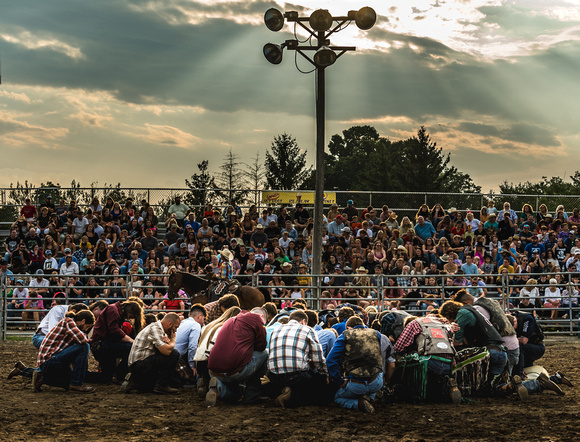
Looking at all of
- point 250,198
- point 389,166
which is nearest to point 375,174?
point 389,166

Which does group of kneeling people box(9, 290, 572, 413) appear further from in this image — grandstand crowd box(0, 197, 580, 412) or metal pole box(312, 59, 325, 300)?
metal pole box(312, 59, 325, 300)

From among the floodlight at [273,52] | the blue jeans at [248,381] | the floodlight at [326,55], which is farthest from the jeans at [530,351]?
the floodlight at [273,52]

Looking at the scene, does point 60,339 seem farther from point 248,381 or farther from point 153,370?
point 248,381

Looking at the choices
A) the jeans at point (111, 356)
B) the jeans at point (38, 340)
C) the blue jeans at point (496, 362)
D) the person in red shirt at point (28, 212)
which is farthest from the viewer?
the person in red shirt at point (28, 212)

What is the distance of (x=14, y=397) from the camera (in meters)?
9.85

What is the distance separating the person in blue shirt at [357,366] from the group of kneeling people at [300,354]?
1cm

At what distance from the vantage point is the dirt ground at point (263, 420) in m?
7.69

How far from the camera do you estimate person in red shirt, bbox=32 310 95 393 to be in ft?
33.6

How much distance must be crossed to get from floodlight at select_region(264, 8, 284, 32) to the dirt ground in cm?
975

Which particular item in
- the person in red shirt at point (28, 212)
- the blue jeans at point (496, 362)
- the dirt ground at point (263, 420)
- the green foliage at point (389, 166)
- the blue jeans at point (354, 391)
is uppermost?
the green foliage at point (389, 166)

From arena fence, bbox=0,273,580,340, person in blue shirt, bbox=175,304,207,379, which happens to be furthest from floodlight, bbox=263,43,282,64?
person in blue shirt, bbox=175,304,207,379

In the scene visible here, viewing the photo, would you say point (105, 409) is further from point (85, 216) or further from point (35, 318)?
point (85, 216)

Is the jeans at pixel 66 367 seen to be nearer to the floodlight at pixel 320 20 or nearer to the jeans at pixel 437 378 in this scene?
the jeans at pixel 437 378

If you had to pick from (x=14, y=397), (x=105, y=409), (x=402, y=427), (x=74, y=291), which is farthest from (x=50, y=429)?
(x=74, y=291)
